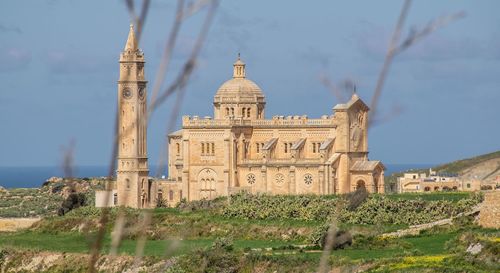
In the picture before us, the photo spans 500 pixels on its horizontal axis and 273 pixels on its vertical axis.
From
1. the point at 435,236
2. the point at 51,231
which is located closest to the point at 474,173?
the point at 51,231

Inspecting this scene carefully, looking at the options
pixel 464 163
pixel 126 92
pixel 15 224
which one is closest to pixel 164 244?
pixel 15 224

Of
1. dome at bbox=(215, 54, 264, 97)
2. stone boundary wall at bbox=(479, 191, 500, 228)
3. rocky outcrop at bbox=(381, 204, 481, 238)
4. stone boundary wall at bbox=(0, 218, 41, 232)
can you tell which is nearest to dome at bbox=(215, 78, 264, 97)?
dome at bbox=(215, 54, 264, 97)

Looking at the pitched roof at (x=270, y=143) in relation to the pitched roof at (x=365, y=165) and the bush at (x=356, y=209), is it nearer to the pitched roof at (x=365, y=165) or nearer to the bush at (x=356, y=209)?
the pitched roof at (x=365, y=165)

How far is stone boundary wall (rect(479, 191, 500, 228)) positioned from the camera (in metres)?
46.4

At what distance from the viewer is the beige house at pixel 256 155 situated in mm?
64625

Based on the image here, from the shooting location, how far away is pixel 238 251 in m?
43.3

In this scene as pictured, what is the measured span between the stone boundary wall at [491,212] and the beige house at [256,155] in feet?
54.0

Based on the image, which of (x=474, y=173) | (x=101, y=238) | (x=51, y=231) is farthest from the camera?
(x=474, y=173)

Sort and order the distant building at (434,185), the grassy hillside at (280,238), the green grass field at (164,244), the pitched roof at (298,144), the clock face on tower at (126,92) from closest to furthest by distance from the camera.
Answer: the clock face on tower at (126,92), the grassy hillside at (280,238), the green grass field at (164,244), the pitched roof at (298,144), the distant building at (434,185)

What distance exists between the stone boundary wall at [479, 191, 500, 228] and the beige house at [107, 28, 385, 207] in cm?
1646

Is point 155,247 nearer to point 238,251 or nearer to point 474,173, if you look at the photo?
point 238,251

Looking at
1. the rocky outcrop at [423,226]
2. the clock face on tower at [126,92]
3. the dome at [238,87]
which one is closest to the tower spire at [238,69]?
the dome at [238,87]

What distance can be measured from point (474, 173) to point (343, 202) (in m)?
94.1

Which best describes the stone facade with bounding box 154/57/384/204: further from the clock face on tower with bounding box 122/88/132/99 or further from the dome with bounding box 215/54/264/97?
the clock face on tower with bounding box 122/88/132/99
